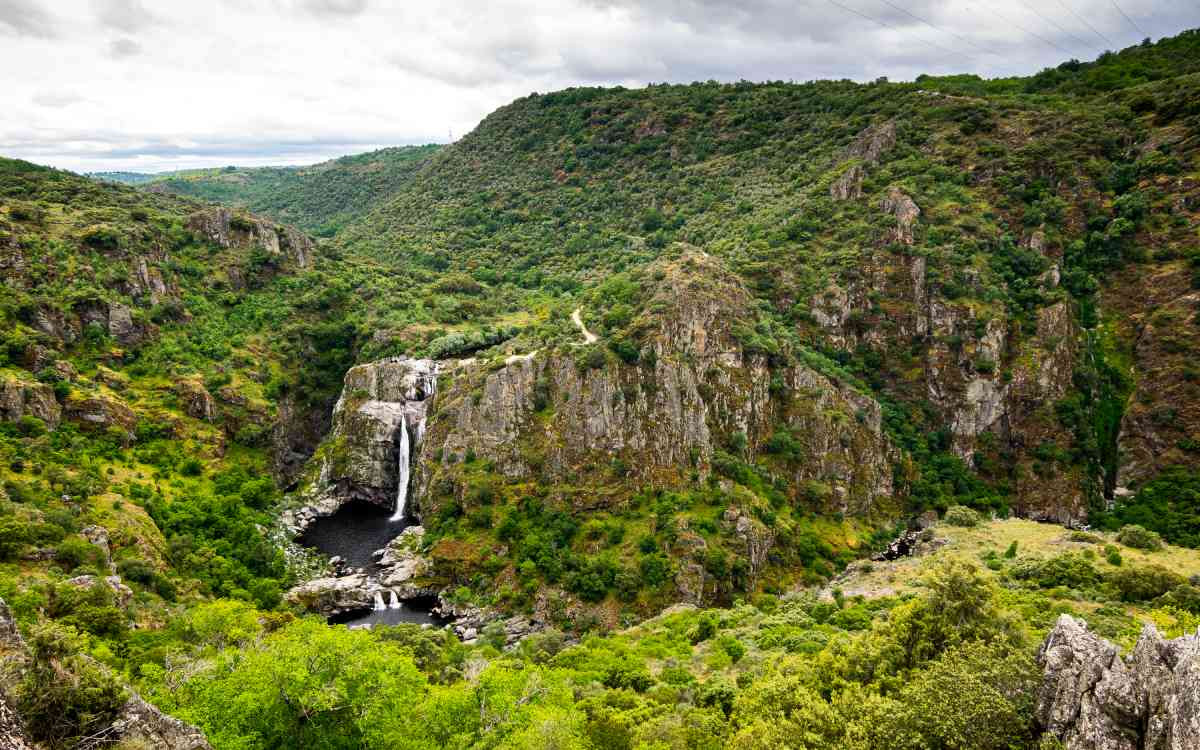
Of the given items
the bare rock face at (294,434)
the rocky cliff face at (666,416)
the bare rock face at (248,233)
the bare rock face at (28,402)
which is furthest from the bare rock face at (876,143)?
the bare rock face at (28,402)

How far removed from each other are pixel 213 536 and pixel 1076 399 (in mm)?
98302

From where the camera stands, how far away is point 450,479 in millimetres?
67000

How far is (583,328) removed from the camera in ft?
254

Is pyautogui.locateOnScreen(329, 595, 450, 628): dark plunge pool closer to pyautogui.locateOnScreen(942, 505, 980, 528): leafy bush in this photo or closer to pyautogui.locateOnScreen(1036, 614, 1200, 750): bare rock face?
pyautogui.locateOnScreen(1036, 614, 1200, 750): bare rock face

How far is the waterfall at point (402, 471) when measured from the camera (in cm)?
7438

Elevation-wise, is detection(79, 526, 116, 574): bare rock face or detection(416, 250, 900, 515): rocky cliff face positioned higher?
detection(416, 250, 900, 515): rocky cliff face

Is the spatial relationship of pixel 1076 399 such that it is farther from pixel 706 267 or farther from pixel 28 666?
pixel 28 666

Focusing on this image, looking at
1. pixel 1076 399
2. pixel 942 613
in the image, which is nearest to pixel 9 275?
pixel 942 613

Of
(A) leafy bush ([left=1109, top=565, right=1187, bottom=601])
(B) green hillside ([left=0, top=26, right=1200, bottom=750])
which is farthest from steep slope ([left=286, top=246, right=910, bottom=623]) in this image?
(A) leafy bush ([left=1109, top=565, right=1187, bottom=601])

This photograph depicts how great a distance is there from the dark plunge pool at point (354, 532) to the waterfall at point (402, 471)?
163cm

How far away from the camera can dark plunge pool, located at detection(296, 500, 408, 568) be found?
214 feet

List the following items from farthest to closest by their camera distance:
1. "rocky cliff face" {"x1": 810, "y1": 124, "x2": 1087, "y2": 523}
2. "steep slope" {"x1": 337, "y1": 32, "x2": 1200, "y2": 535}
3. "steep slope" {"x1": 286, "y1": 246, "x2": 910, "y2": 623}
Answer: "rocky cliff face" {"x1": 810, "y1": 124, "x2": 1087, "y2": 523}, "steep slope" {"x1": 337, "y1": 32, "x2": 1200, "y2": 535}, "steep slope" {"x1": 286, "y1": 246, "x2": 910, "y2": 623}

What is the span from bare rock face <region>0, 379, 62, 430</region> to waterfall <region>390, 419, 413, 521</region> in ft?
108

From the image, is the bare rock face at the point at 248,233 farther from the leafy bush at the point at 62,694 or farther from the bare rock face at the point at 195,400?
the leafy bush at the point at 62,694
